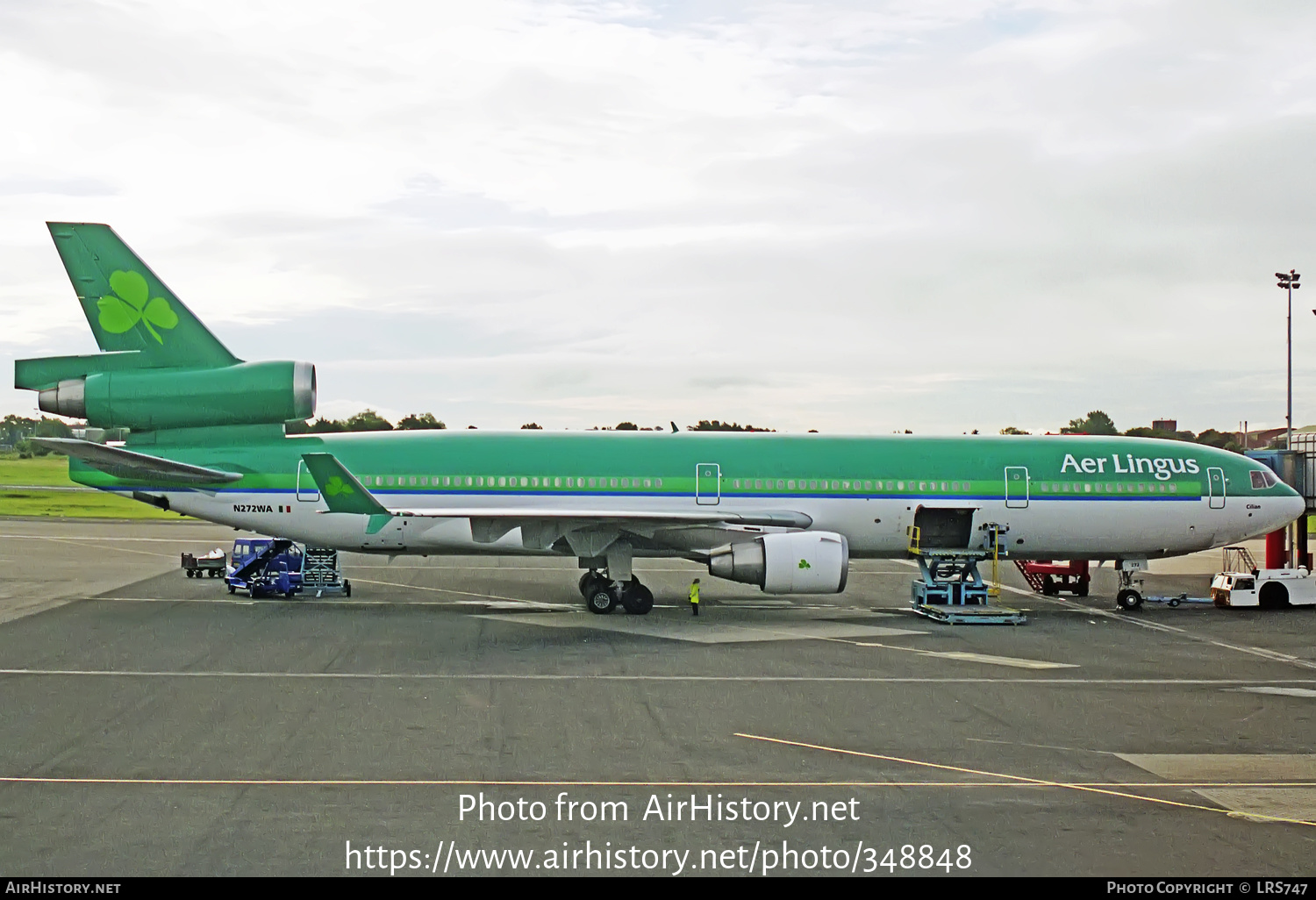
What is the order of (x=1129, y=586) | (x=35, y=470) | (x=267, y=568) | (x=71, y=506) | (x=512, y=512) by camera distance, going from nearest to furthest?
1. (x=512, y=512)
2. (x=267, y=568)
3. (x=1129, y=586)
4. (x=71, y=506)
5. (x=35, y=470)

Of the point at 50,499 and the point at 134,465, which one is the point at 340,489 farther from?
the point at 50,499

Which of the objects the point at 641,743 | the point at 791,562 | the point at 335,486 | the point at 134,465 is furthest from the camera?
the point at 134,465

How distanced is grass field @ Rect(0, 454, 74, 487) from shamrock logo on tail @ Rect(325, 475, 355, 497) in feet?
164

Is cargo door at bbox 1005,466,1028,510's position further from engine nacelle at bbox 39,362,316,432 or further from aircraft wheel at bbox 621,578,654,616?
engine nacelle at bbox 39,362,316,432

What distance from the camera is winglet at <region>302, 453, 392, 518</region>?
2303 centimetres

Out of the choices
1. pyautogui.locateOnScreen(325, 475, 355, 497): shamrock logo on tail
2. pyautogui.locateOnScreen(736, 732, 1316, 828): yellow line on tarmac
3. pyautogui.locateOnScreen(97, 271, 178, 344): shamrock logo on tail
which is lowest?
pyautogui.locateOnScreen(736, 732, 1316, 828): yellow line on tarmac

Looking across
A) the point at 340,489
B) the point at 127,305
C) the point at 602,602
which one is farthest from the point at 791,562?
the point at 127,305

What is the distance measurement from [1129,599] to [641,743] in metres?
20.0

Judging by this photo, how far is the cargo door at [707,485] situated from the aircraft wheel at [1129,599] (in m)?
11.0

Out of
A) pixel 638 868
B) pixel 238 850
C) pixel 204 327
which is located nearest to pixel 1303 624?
pixel 638 868

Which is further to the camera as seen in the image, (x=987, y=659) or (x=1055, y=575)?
(x=1055, y=575)

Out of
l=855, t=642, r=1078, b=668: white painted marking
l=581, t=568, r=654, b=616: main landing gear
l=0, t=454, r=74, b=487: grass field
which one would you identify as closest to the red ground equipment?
l=855, t=642, r=1078, b=668: white painted marking

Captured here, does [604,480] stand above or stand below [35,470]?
above

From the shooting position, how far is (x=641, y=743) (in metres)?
13.7
